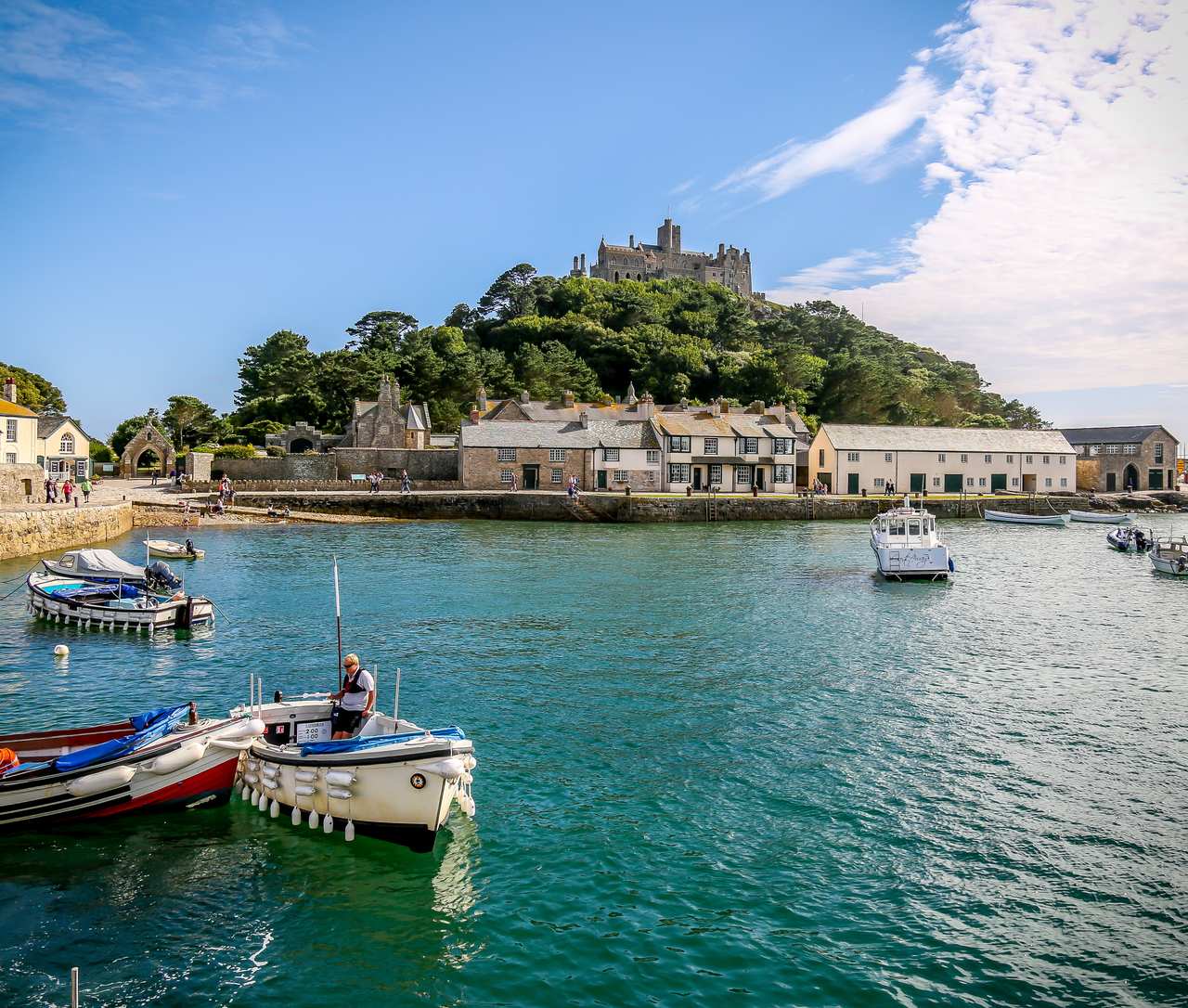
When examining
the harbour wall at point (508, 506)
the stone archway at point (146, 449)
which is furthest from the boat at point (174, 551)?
the stone archway at point (146, 449)

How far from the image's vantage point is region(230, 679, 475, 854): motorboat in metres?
11.6

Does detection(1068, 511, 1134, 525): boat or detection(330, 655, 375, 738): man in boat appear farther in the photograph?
detection(1068, 511, 1134, 525): boat

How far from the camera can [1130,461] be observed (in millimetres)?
92000

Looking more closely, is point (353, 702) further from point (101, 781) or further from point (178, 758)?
point (101, 781)

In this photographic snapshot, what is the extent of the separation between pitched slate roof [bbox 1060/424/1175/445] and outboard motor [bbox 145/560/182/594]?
9168 centimetres

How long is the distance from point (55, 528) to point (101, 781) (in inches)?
1459

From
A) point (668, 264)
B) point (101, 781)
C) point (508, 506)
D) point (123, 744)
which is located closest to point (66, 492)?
point (508, 506)

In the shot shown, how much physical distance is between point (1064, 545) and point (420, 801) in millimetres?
52076

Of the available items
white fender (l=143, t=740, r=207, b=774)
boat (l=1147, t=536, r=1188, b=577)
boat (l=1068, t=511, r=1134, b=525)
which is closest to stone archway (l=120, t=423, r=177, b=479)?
white fender (l=143, t=740, r=207, b=774)

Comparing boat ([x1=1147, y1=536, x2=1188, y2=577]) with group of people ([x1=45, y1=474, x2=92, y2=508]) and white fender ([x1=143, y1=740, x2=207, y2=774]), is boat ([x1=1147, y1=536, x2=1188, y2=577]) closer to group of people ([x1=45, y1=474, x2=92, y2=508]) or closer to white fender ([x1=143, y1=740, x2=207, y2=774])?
white fender ([x1=143, y1=740, x2=207, y2=774])

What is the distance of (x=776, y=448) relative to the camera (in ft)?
255

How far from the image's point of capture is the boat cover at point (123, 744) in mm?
12375

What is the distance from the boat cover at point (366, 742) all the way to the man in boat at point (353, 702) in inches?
37.3

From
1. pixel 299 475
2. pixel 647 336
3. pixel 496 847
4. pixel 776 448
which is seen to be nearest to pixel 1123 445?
pixel 776 448
